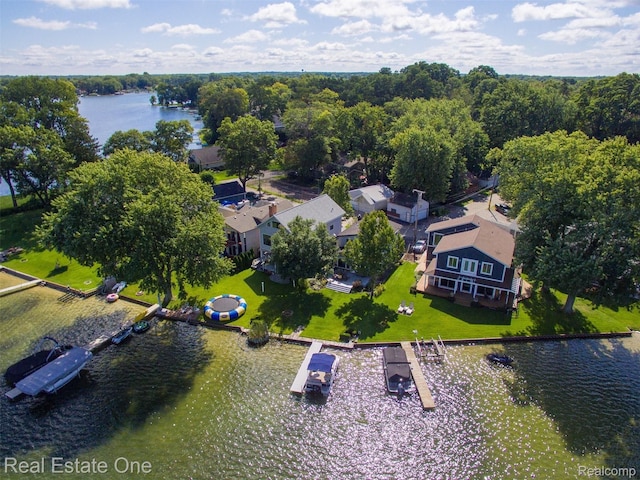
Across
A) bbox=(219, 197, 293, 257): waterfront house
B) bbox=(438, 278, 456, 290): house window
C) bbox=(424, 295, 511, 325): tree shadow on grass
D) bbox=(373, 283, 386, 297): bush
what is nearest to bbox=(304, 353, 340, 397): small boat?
bbox=(373, 283, 386, 297): bush

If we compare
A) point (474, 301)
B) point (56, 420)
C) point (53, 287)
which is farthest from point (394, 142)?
point (56, 420)

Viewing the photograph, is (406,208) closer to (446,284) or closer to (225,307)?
(446,284)

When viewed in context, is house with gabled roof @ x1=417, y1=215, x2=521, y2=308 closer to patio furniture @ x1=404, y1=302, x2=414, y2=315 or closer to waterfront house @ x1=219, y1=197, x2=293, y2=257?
patio furniture @ x1=404, y1=302, x2=414, y2=315

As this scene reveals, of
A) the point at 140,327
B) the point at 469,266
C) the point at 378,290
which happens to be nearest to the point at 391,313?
the point at 378,290

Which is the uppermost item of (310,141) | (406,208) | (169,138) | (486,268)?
(169,138)

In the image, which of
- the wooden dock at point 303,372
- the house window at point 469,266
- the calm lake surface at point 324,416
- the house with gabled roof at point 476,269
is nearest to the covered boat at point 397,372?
the calm lake surface at point 324,416

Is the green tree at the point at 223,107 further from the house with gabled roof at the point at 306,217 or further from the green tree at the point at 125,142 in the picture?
the house with gabled roof at the point at 306,217

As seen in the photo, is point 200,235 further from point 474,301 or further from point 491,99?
point 491,99
